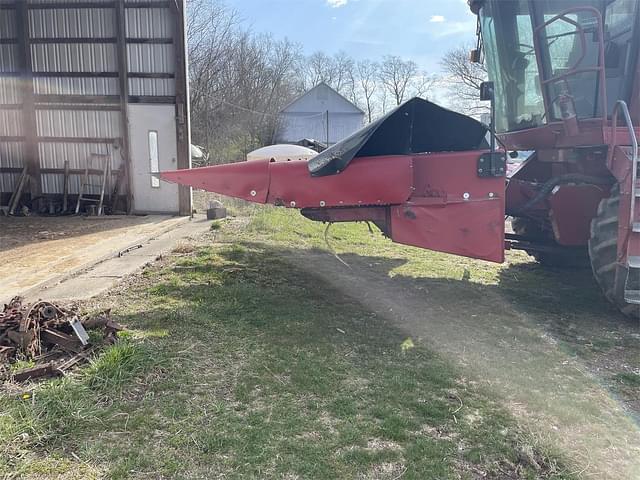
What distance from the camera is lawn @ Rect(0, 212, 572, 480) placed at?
2.26 metres

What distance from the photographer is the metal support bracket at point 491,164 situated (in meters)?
4.32

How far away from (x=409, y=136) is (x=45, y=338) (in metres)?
3.16

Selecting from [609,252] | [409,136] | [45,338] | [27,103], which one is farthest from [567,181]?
[27,103]

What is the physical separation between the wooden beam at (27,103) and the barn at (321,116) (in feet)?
97.1

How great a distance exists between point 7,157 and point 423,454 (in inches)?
422

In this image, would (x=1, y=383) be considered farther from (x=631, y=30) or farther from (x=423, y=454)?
(x=631, y=30)

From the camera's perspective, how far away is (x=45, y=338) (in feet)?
10.9

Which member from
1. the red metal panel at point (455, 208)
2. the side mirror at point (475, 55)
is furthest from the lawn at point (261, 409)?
the side mirror at point (475, 55)

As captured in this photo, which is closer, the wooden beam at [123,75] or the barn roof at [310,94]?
the wooden beam at [123,75]

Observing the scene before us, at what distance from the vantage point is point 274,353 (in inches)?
135

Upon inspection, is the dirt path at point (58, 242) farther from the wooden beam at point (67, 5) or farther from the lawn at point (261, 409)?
the wooden beam at point (67, 5)

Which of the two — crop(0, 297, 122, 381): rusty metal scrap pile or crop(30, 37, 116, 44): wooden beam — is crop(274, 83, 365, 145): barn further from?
crop(0, 297, 122, 381): rusty metal scrap pile

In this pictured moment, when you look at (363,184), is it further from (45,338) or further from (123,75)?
(123,75)

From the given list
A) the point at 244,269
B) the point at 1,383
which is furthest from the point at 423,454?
the point at 244,269
